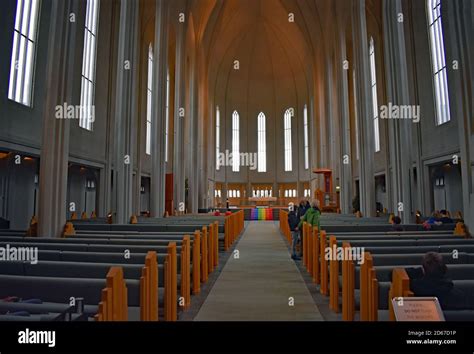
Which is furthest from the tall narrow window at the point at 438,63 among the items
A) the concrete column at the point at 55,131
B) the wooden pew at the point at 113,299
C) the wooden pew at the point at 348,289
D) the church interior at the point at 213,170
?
the wooden pew at the point at 113,299

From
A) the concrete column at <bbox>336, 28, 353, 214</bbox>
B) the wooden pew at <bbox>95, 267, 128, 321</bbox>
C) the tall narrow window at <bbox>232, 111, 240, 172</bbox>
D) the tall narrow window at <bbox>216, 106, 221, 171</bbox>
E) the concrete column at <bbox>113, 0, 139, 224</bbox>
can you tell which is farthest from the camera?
the tall narrow window at <bbox>232, 111, 240, 172</bbox>

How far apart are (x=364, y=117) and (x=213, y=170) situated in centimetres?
2028

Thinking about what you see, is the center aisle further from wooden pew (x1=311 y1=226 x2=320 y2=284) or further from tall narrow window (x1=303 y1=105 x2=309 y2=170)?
Answer: tall narrow window (x1=303 y1=105 x2=309 y2=170)

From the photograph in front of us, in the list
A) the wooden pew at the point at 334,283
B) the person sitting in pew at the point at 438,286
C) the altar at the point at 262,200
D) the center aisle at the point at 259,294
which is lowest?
the center aisle at the point at 259,294

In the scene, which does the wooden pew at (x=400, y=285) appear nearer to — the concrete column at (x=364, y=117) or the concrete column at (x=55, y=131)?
the concrete column at (x=55, y=131)

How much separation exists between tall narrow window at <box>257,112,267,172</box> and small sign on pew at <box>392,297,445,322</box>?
3429 cm

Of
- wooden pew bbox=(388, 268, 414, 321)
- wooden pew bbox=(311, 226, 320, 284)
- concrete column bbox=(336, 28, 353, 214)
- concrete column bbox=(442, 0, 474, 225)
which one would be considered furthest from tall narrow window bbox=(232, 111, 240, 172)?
wooden pew bbox=(388, 268, 414, 321)

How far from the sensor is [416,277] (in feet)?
10.2

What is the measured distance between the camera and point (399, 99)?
Answer: 13070 millimetres

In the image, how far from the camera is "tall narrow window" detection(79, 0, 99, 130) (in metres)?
14.5

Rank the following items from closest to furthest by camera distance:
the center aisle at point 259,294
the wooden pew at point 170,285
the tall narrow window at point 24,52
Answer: the wooden pew at point 170,285
the center aisle at point 259,294
the tall narrow window at point 24,52

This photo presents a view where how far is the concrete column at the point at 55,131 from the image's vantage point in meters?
7.59

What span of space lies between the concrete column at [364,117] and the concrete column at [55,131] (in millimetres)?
12068

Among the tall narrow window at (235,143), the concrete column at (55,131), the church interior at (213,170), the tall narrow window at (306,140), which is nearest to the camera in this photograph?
the church interior at (213,170)
